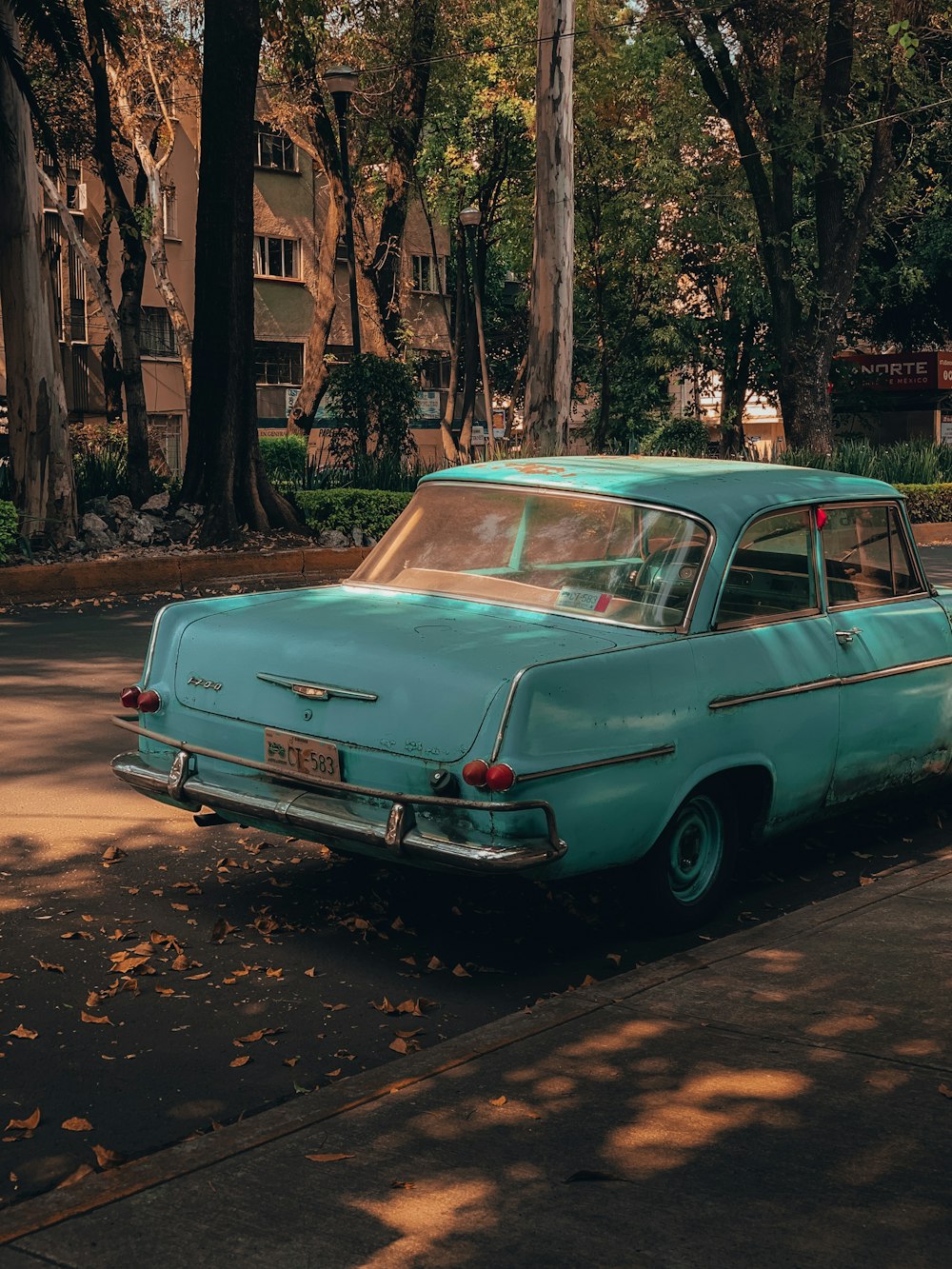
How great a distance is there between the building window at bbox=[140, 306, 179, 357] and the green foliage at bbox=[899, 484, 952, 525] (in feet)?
71.1

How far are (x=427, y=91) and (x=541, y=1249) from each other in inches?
1347

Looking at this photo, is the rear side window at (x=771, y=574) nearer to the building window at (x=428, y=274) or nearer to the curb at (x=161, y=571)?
the curb at (x=161, y=571)

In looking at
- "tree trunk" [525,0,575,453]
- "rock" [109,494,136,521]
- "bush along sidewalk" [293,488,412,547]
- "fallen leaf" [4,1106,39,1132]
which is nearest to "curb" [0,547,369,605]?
"bush along sidewalk" [293,488,412,547]

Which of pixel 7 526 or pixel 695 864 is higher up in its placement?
pixel 7 526

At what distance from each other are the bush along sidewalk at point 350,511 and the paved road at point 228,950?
12.7 meters

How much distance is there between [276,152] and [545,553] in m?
42.7

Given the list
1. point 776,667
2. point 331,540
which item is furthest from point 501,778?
point 331,540

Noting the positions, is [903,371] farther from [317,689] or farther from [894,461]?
[317,689]

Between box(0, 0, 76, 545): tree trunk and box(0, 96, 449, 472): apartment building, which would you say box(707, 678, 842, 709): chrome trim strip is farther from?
box(0, 96, 449, 472): apartment building

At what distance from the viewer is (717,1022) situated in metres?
4.77

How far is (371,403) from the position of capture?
85.9 ft

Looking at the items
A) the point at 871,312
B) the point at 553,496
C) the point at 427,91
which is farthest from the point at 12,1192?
the point at 871,312

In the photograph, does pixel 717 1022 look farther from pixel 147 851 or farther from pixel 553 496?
pixel 147 851

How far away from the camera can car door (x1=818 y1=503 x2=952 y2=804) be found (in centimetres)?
657
